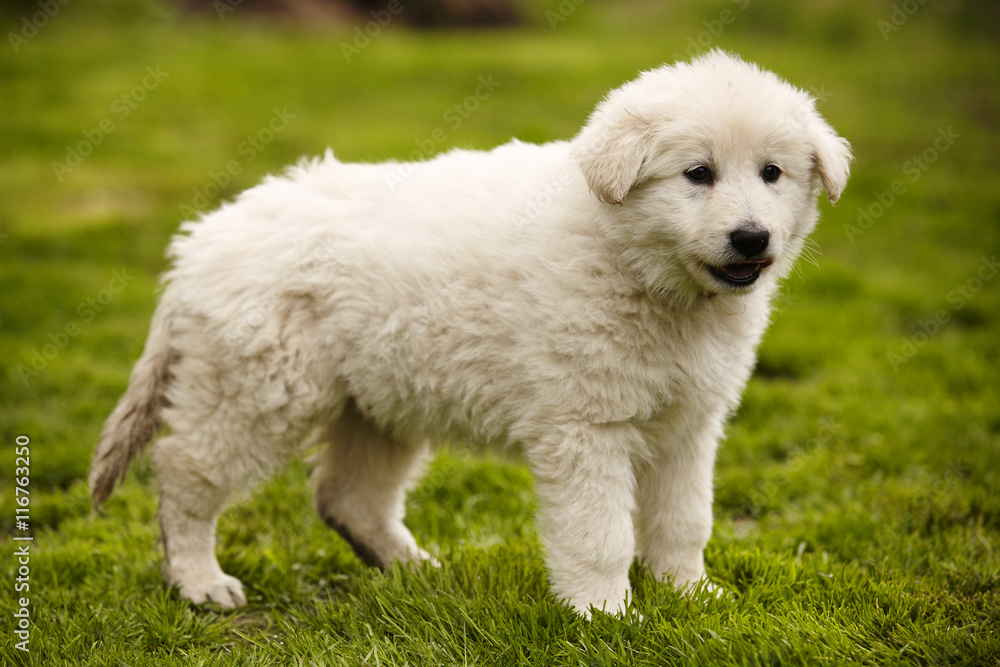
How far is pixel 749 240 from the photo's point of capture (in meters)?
2.83

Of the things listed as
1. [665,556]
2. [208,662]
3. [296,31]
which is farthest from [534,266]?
[296,31]

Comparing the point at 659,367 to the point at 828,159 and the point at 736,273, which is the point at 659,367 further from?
the point at 828,159

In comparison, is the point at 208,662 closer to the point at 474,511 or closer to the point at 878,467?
the point at 474,511

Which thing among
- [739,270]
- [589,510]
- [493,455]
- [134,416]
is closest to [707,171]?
[739,270]

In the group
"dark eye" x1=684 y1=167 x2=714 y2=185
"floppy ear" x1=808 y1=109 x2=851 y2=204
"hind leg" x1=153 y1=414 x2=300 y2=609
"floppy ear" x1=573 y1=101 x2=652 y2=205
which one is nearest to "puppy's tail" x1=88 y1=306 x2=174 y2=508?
"hind leg" x1=153 y1=414 x2=300 y2=609

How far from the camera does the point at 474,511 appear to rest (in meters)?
4.48

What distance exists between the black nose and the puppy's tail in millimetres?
2316

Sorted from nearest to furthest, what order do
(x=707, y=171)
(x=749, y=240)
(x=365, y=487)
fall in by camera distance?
(x=749, y=240) < (x=707, y=171) < (x=365, y=487)

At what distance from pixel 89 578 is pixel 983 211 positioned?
7.99 m

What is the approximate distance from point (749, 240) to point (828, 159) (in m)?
0.49

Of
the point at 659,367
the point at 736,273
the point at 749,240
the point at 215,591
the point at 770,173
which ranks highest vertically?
the point at 770,173

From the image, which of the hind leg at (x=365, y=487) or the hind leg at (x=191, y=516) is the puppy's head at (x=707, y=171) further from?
the hind leg at (x=191, y=516)

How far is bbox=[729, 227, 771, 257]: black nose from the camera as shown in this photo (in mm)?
2828

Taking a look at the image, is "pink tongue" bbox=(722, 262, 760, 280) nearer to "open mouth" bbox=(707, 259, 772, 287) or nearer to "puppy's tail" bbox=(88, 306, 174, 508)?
"open mouth" bbox=(707, 259, 772, 287)
